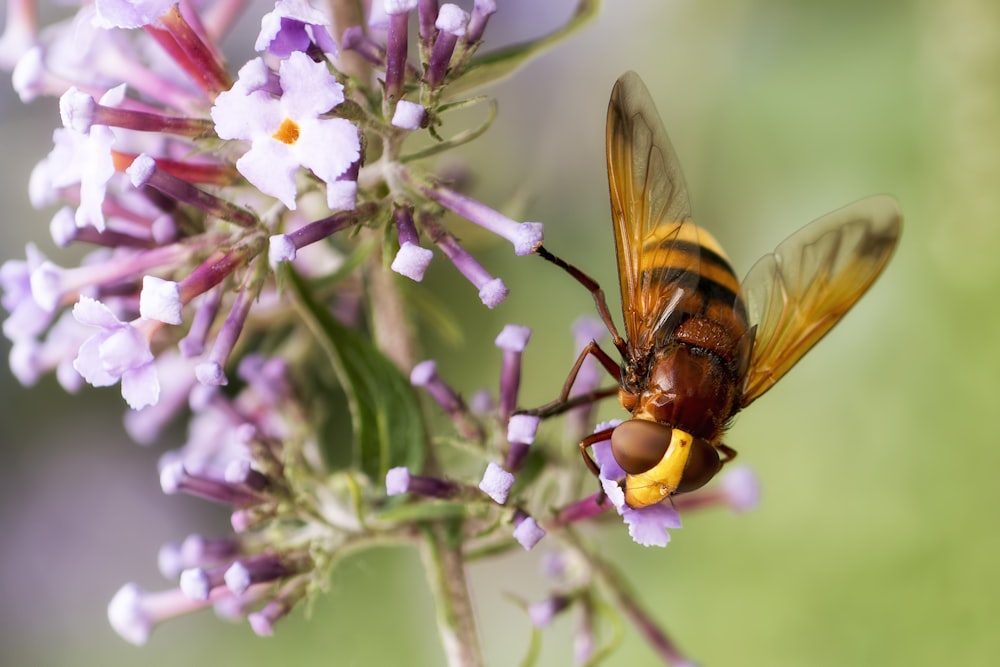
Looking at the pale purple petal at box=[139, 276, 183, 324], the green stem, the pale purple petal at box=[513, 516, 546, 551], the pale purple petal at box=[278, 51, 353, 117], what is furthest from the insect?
the pale purple petal at box=[139, 276, 183, 324]

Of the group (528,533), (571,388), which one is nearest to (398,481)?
A: (528,533)

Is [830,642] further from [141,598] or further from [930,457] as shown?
[141,598]

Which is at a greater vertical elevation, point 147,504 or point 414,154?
point 414,154

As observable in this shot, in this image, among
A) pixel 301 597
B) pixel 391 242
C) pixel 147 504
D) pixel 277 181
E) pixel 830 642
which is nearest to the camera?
pixel 277 181

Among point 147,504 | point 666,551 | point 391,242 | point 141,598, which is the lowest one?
point 147,504

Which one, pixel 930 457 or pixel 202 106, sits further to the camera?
pixel 930 457

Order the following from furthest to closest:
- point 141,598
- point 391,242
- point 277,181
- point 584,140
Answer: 1. point 584,140
2. point 141,598
3. point 391,242
4. point 277,181

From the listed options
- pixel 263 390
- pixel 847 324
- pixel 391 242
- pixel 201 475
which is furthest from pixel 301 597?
pixel 847 324

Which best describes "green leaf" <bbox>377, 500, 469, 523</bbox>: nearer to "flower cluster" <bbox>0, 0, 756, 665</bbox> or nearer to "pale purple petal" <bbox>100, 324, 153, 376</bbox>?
"flower cluster" <bbox>0, 0, 756, 665</bbox>

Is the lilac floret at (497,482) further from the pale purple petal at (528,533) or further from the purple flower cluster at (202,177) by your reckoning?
the purple flower cluster at (202,177)
